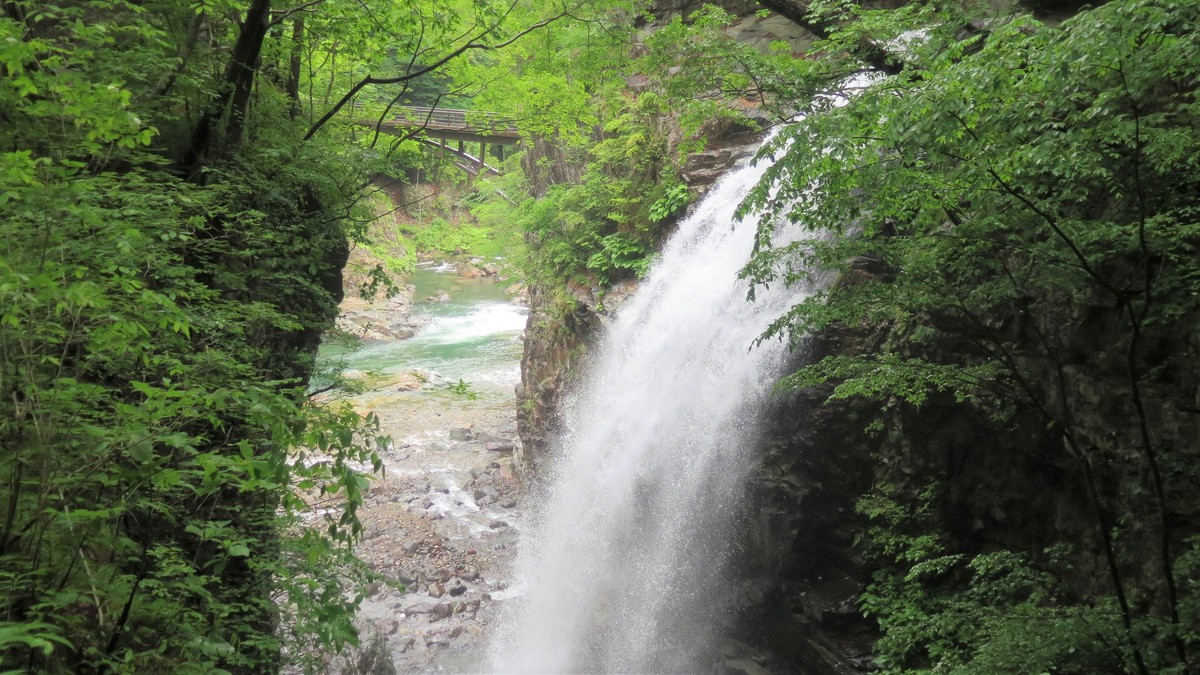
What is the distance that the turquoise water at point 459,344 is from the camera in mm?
21281

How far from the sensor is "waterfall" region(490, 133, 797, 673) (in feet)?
31.6

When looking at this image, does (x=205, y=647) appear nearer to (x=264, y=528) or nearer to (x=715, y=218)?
(x=264, y=528)

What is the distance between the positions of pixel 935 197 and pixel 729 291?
5721mm

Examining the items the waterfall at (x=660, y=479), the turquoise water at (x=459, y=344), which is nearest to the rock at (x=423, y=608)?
the waterfall at (x=660, y=479)

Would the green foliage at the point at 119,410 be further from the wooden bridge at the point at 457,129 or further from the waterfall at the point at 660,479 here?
the waterfall at the point at 660,479

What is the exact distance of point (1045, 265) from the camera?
5.24 metres

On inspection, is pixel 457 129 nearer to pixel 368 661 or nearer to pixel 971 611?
pixel 368 661

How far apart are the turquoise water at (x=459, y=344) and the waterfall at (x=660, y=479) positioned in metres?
6.32

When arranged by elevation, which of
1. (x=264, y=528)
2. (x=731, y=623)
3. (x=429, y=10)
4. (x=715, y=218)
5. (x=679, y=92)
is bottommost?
(x=731, y=623)

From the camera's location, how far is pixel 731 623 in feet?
30.9

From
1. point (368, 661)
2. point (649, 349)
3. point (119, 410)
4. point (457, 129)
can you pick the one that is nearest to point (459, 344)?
point (457, 129)

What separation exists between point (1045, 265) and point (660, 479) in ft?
20.5

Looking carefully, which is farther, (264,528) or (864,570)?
(864,570)

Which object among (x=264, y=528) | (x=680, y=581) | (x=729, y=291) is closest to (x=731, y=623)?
(x=680, y=581)
